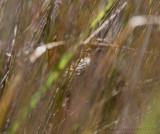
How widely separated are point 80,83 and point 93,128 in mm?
Answer: 95

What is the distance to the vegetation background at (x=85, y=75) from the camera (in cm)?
58

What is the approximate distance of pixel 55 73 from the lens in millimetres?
560

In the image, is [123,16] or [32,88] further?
[123,16]

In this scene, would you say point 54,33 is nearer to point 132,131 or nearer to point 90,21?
point 90,21

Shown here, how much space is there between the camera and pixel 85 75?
63 centimetres

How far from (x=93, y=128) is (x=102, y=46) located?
0.18 m

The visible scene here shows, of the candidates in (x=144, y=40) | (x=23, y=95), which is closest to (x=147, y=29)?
(x=144, y=40)

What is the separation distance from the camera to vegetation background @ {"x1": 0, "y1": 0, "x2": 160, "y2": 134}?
1.89 feet

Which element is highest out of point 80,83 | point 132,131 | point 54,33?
point 54,33

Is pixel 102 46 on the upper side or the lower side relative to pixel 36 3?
lower

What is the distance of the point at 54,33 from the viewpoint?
0.66 meters

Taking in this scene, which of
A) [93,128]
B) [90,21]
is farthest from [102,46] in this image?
[93,128]

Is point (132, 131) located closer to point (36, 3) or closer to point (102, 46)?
point (102, 46)

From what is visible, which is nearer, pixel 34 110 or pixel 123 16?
pixel 34 110
